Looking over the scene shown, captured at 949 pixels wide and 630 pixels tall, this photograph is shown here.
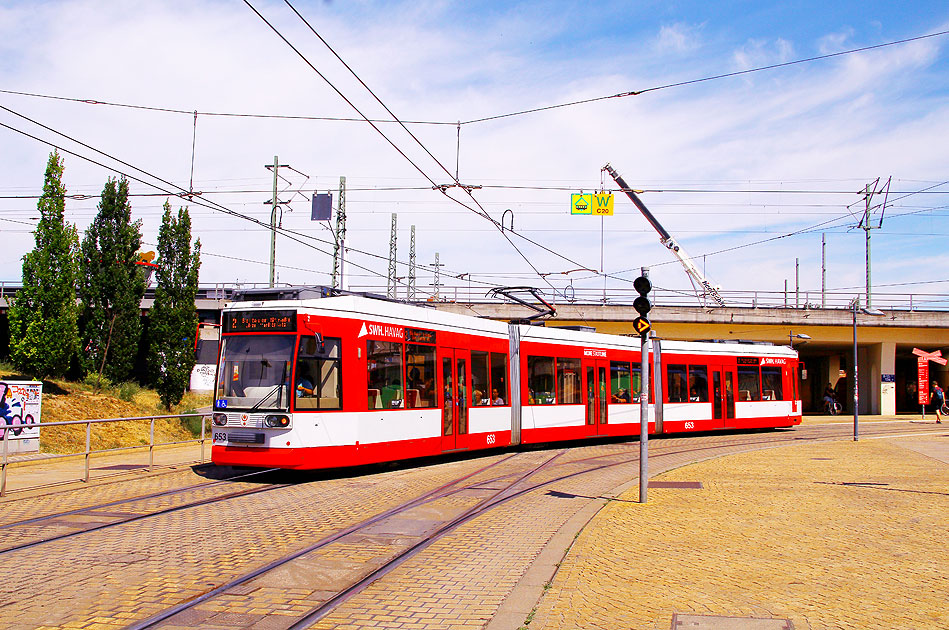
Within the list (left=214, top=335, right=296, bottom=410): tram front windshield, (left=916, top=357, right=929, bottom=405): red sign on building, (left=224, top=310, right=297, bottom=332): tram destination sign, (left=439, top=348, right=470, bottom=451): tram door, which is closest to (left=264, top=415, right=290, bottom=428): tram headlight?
(left=214, top=335, right=296, bottom=410): tram front windshield

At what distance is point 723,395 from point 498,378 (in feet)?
38.2

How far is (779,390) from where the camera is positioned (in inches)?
1176

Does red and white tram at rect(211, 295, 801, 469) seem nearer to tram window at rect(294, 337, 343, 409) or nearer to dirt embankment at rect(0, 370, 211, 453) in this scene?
tram window at rect(294, 337, 343, 409)

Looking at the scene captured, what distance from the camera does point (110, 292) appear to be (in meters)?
27.3

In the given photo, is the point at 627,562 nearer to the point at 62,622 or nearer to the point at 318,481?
the point at 62,622

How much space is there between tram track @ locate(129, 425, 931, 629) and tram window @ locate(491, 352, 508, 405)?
1506mm

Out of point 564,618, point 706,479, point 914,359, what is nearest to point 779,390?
point 706,479

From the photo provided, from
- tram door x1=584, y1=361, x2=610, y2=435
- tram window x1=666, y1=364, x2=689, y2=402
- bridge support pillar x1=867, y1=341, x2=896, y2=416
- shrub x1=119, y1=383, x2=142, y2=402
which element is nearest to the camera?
tram door x1=584, y1=361, x2=610, y2=435

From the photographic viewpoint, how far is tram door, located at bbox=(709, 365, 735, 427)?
27453 millimetres

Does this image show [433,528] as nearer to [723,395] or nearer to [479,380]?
[479,380]

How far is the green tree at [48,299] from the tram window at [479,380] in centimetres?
1352

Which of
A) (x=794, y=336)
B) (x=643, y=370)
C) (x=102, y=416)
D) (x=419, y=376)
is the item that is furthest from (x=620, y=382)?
(x=794, y=336)

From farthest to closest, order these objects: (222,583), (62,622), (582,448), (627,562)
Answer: (582,448) < (627,562) < (222,583) < (62,622)

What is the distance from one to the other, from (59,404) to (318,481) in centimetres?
1282
